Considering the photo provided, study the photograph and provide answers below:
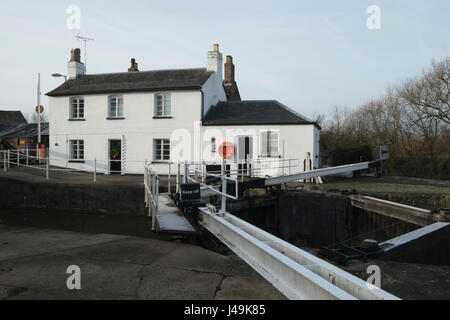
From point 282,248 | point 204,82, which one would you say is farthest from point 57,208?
point 282,248

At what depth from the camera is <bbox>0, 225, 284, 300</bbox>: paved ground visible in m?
4.20

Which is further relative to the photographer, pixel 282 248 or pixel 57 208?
pixel 57 208

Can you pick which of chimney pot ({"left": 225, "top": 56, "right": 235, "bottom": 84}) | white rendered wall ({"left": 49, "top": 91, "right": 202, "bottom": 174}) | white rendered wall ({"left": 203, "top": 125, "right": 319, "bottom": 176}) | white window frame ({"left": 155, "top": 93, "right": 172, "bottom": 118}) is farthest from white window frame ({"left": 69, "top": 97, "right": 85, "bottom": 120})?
chimney pot ({"left": 225, "top": 56, "right": 235, "bottom": 84})

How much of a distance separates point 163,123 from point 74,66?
9297 millimetres

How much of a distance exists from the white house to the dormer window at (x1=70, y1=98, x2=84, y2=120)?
62 mm

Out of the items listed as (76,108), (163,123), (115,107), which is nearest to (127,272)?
(163,123)

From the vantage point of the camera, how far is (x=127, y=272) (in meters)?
4.98

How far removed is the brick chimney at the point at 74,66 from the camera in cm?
2438

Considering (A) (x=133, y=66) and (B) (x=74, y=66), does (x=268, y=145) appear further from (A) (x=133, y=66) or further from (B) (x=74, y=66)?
(B) (x=74, y=66)

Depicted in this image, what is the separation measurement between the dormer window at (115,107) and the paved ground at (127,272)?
50.6 feet
